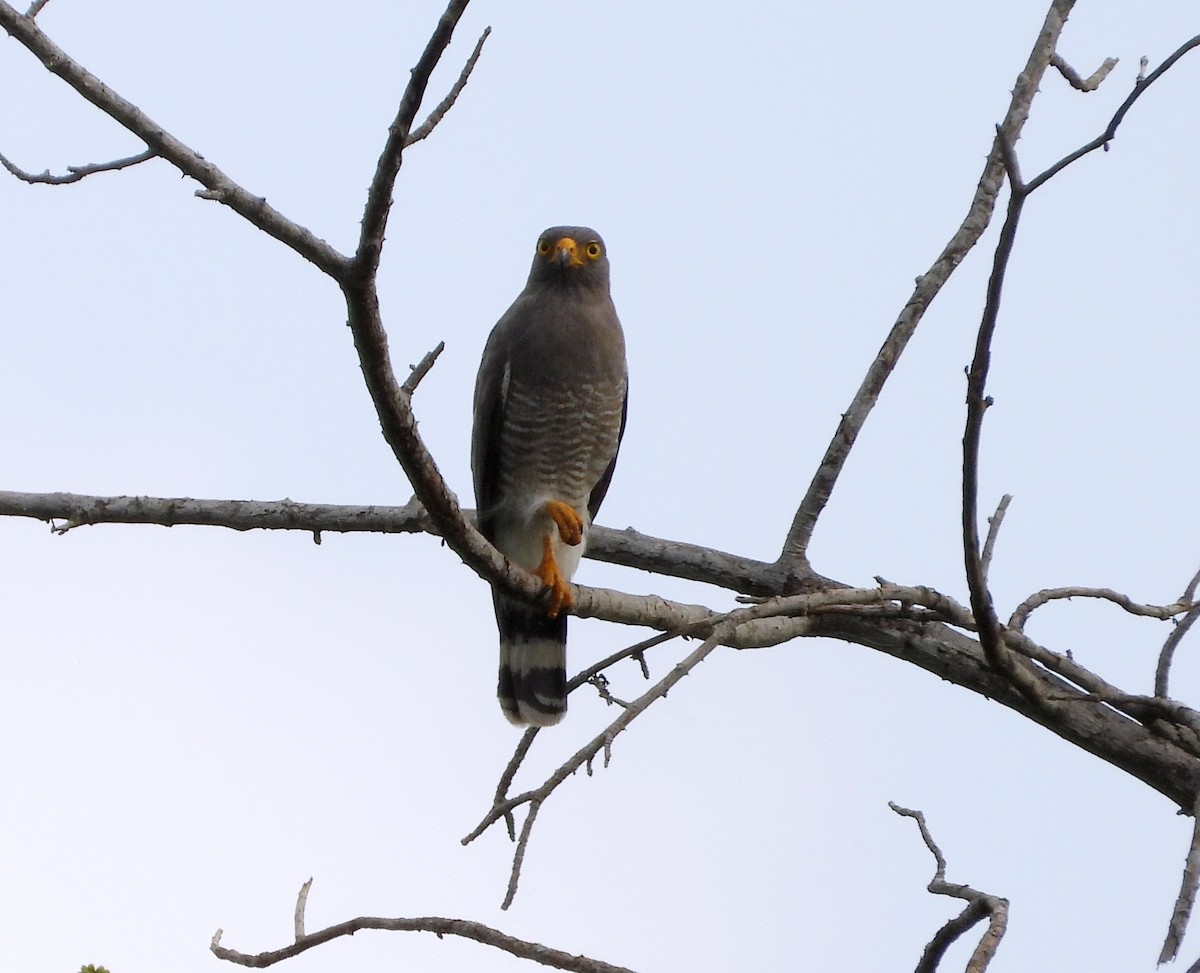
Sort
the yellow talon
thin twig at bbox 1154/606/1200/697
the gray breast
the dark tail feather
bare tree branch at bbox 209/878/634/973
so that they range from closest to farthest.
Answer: bare tree branch at bbox 209/878/634/973 → thin twig at bbox 1154/606/1200/697 → the yellow talon → the gray breast → the dark tail feather

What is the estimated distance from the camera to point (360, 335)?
273 centimetres

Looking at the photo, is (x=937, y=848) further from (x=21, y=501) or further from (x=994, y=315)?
(x=21, y=501)

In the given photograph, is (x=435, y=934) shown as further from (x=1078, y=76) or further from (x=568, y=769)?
(x=1078, y=76)

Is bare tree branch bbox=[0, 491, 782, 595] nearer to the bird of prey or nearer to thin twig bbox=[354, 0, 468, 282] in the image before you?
the bird of prey

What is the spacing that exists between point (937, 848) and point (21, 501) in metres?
2.77

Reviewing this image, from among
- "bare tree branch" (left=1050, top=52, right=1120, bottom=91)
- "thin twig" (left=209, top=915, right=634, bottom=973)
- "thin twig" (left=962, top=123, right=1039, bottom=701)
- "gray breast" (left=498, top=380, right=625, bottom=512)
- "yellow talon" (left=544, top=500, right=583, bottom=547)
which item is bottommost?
"thin twig" (left=209, top=915, right=634, bottom=973)

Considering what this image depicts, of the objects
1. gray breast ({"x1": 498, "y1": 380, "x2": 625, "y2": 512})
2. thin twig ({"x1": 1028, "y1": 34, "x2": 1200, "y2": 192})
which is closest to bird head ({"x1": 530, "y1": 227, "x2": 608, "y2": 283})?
gray breast ({"x1": 498, "y1": 380, "x2": 625, "y2": 512})

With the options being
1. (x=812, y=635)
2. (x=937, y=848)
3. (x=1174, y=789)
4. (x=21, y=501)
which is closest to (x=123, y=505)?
(x=21, y=501)

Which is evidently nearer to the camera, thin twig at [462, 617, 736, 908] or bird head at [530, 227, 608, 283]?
thin twig at [462, 617, 736, 908]

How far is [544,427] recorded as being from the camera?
5.36m

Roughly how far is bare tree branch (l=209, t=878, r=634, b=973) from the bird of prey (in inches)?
87.1

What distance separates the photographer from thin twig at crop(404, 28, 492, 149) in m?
2.51

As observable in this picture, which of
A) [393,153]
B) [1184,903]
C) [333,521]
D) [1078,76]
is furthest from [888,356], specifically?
[393,153]

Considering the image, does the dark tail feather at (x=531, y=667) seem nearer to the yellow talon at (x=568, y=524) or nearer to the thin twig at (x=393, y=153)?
the yellow talon at (x=568, y=524)
